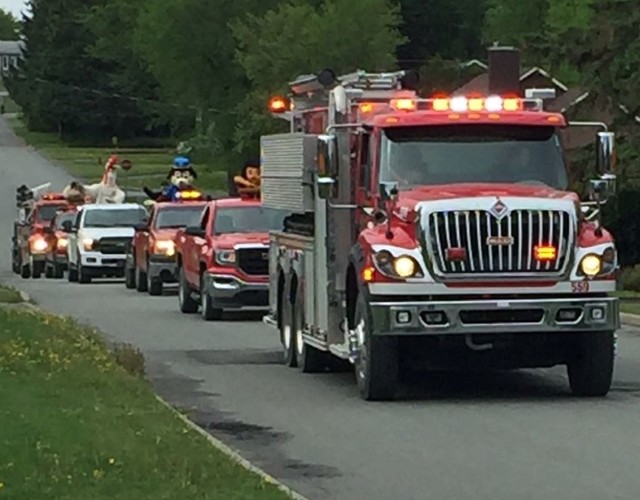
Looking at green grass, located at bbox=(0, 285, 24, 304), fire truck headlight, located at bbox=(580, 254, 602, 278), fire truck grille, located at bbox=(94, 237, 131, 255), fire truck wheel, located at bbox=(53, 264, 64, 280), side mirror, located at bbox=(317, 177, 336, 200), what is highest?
side mirror, located at bbox=(317, 177, 336, 200)

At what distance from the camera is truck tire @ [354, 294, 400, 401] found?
1633 centimetres

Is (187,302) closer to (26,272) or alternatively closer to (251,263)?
(251,263)

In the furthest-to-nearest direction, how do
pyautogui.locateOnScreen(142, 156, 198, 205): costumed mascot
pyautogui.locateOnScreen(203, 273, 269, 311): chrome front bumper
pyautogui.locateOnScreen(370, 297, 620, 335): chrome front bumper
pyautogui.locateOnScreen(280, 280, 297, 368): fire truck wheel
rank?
pyautogui.locateOnScreen(142, 156, 198, 205): costumed mascot
pyautogui.locateOnScreen(203, 273, 269, 311): chrome front bumper
pyautogui.locateOnScreen(280, 280, 297, 368): fire truck wheel
pyautogui.locateOnScreen(370, 297, 620, 335): chrome front bumper

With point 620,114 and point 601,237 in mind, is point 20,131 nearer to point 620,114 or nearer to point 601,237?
point 620,114

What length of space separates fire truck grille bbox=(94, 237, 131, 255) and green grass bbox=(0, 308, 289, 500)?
25537mm

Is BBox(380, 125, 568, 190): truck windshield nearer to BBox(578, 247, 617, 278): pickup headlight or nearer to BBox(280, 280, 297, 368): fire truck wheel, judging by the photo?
BBox(578, 247, 617, 278): pickup headlight

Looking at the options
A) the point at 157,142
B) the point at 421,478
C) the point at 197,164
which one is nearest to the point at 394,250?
the point at 421,478

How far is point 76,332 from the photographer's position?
68.1 ft

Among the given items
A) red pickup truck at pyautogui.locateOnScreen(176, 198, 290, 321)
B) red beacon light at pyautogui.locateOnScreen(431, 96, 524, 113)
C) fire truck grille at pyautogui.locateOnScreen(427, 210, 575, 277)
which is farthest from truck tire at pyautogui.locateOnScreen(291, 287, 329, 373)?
red pickup truck at pyautogui.locateOnScreen(176, 198, 290, 321)

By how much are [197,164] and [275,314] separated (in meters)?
81.2

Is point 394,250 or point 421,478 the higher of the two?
point 394,250

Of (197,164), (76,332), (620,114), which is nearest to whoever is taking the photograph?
(76,332)

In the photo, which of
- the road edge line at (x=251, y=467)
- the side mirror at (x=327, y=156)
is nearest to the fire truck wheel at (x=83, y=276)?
the side mirror at (x=327, y=156)

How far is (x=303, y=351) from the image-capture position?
64.8 ft
